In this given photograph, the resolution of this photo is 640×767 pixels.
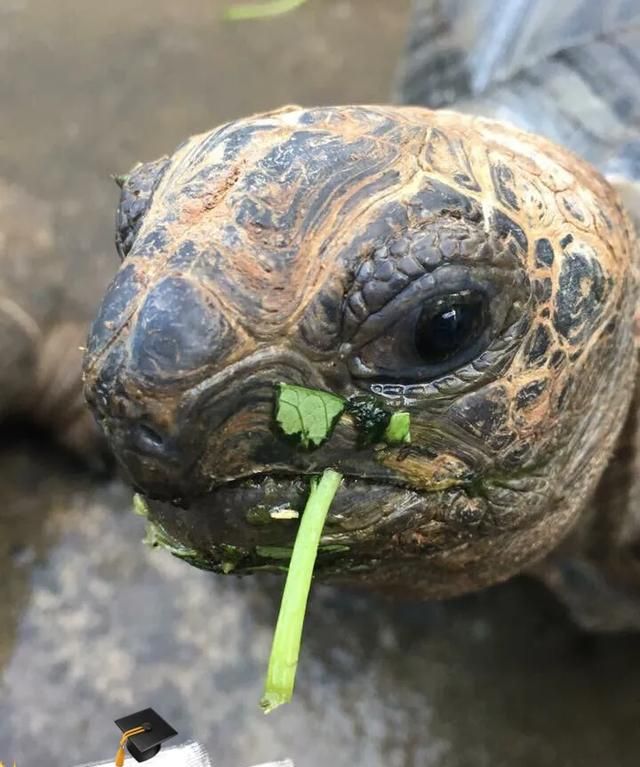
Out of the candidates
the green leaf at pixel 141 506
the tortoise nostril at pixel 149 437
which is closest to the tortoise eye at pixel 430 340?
the tortoise nostril at pixel 149 437

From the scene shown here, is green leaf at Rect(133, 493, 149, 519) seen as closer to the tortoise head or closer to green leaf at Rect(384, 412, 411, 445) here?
the tortoise head

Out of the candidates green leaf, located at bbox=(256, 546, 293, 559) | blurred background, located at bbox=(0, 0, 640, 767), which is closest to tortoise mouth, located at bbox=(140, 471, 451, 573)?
green leaf, located at bbox=(256, 546, 293, 559)

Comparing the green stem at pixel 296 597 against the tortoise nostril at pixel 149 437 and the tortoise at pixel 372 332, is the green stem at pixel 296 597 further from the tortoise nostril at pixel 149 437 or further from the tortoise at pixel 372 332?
the tortoise nostril at pixel 149 437

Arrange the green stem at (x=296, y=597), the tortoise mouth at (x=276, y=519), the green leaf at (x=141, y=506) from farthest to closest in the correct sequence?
the green leaf at (x=141, y=506)
the tortoise mouth at (x=276, y=519)
the green stem at (x=296, y=597)

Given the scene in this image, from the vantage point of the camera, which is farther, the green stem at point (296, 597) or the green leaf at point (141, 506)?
the green leaf at point (141, 506)

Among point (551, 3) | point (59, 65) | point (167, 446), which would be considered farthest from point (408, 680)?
point (59, 65)

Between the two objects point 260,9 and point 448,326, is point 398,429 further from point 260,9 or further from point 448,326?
point 260,9

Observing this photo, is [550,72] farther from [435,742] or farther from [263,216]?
[435,742]

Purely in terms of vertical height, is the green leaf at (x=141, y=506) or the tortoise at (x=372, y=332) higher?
the tortoise at (x=372, y=332)
